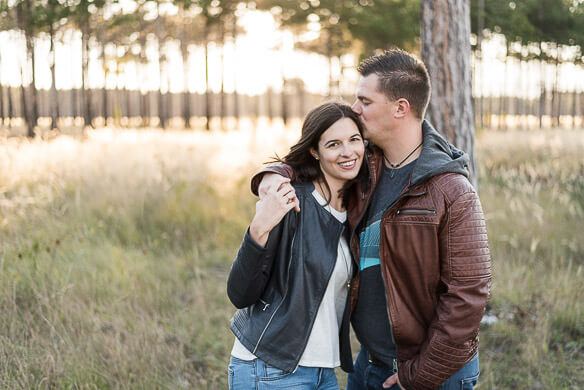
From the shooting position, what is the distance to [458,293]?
2135 millimetres

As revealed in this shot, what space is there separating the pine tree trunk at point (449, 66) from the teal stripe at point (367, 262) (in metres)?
2.77

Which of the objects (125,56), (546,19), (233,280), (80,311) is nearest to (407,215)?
(233,280)

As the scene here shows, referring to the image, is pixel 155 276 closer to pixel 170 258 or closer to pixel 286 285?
pixel 170 258

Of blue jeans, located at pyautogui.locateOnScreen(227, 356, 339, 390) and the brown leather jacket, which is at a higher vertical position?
the brown leather jacket

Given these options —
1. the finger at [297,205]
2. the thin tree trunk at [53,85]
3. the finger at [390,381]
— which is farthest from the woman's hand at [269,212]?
the thin tree trunk at [53,85]

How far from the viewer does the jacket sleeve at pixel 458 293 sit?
2.14m

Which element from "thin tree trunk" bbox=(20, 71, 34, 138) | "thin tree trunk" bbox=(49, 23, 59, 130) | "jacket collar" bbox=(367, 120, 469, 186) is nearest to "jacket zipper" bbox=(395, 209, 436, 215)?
"jacket collar" bbox=(367, 120, 469, 186)

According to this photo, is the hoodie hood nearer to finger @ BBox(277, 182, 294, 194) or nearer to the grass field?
finger @ BBox(277, 182, 294, 194)

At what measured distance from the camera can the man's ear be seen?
97.5 inches

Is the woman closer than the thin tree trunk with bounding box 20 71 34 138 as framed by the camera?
Yes

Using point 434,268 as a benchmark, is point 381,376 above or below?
below

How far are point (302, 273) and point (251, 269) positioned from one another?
0.26 meters

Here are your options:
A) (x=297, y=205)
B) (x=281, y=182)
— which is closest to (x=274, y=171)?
(x=281, y=182)

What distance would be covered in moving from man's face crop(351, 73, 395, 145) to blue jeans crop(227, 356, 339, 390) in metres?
1.26
